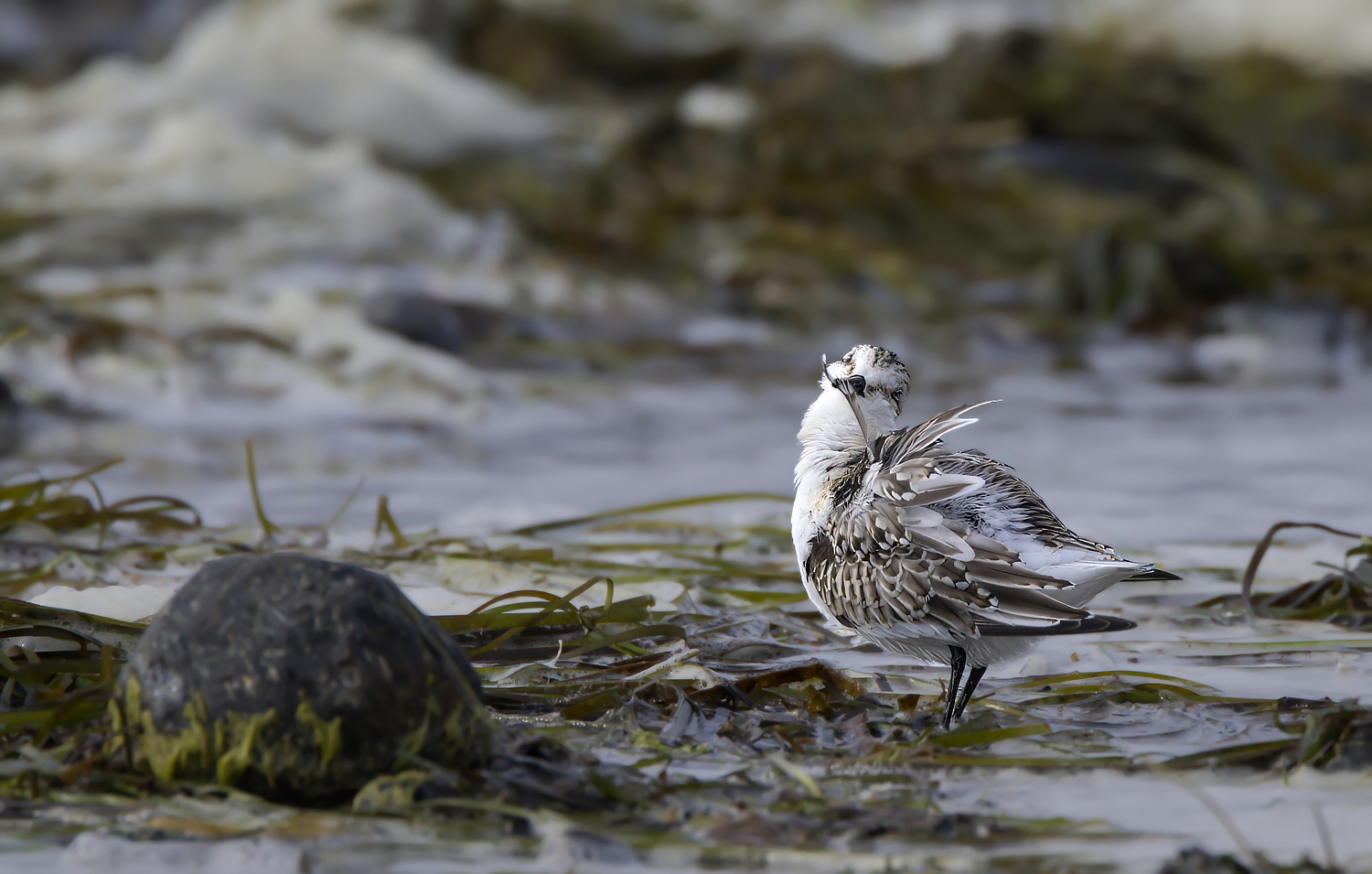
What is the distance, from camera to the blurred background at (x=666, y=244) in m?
5.97

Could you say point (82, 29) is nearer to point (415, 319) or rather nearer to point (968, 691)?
point (415, 319)

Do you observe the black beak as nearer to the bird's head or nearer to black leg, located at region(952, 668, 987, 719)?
the bird's head

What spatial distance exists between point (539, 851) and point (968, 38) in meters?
12.7

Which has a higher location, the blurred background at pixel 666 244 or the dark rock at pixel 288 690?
the blurred background at pixel 666 244

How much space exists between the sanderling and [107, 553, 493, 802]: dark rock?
2.71ft

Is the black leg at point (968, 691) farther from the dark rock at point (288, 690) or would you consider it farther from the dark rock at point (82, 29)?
the dark rock at point (82, 29)

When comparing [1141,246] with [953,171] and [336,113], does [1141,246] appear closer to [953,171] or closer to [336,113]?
[953,171]

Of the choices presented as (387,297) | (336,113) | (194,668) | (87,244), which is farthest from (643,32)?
(194,668)

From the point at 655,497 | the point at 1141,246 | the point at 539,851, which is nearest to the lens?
the point at 539,851

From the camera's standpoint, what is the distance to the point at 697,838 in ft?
6.69

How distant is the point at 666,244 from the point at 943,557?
8840 millimetres

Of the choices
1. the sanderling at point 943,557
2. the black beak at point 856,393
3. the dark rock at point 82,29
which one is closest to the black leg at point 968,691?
the sanderling at point 943,557

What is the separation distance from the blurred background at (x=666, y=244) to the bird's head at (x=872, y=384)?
5.62 ft

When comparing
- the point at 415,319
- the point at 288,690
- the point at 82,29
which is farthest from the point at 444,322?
the point at 82,29
